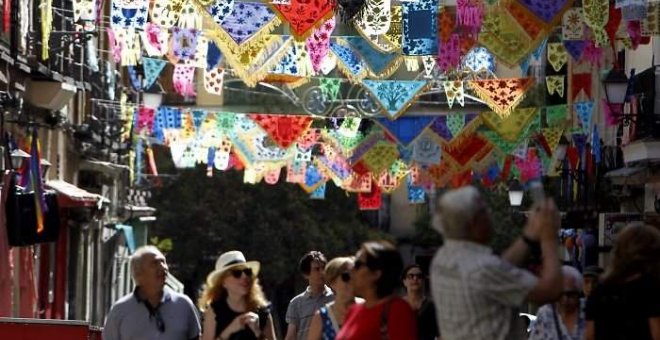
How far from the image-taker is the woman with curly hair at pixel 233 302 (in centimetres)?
1239

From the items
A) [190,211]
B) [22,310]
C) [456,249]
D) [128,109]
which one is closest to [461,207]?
[456,249]

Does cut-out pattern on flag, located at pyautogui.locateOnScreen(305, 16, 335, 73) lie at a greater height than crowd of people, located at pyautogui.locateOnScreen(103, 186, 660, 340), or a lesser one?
greater

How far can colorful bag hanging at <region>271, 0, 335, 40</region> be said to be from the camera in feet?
70.5

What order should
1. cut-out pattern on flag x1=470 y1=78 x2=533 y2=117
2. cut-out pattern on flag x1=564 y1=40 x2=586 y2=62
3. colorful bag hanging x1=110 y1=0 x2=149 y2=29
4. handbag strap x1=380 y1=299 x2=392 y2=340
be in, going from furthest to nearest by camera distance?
cut-out pattern on flag x1=470 y1=78 x2=533 y2=117, cut-out pattern on flag x1=564 y1=40 x2=586 y2=62, colorful bag hanging x1=110 y1=0 x2=149 y2=29, handbag strap x1=380 y1=299 x2=392 y2=340

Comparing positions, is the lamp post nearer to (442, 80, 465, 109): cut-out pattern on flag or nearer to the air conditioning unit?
(442, 80, 465, 109): cut-out pattern on flag

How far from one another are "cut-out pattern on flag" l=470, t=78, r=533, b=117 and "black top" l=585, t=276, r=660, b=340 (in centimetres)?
1890

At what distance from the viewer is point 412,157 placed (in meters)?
36.4

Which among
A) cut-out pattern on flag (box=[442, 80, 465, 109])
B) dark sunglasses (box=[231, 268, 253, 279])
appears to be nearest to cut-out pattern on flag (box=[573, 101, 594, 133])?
cut-out pattern on flag (box=[442, 80, 465, 109])

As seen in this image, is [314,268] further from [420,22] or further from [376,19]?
[376,19]

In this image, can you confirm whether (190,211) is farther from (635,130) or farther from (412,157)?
(635,130)

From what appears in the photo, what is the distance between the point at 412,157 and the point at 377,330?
89.6 ft

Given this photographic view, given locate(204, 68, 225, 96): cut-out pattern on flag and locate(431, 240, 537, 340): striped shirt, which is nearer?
locate(431, 240, 537, 340): striped shirt

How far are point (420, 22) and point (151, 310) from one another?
10632 millimetres

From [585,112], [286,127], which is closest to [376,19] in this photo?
[585,112]
